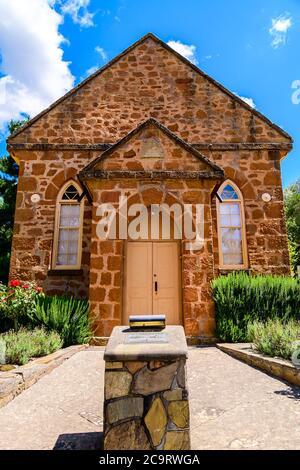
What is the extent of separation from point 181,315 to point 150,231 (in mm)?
2459

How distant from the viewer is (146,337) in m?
3.22

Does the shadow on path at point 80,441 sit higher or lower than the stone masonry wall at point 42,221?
lower

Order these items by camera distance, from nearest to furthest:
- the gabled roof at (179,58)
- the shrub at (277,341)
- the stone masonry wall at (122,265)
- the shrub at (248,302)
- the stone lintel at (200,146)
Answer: the shrub at (277,341), the shrub at (248,302), the stone masonry wall at (122,265), the stone lintel at (200,146), the gabled roof at (179,58)

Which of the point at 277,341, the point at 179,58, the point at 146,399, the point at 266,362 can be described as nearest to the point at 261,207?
the point at 277,341

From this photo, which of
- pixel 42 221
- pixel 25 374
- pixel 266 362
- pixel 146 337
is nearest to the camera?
pixel 146 337

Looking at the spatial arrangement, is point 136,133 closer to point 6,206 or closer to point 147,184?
point 147,184

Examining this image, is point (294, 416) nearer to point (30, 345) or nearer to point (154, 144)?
point (30, 345)

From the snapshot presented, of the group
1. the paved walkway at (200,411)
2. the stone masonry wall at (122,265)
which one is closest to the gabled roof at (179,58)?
the stone masonry wall at (122,265)

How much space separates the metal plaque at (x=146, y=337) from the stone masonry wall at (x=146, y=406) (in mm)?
263

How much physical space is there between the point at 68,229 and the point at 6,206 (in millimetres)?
9565

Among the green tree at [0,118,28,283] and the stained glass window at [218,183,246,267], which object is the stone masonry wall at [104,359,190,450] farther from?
the green tree at [0,118,28,283]

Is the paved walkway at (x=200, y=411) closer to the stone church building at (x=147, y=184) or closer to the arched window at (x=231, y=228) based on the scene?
the stone church building at (x=147, y=184)

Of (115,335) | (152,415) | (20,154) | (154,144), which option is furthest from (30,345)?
(20,154)

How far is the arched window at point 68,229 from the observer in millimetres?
10336
